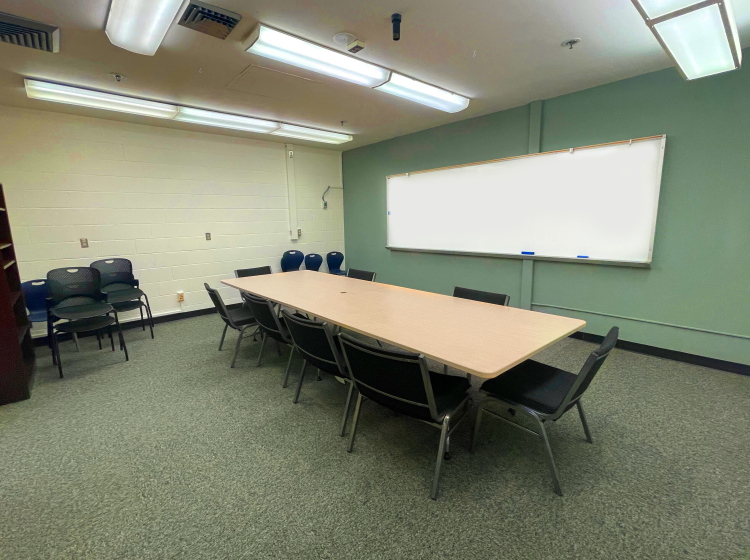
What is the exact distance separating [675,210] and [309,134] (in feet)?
13.8

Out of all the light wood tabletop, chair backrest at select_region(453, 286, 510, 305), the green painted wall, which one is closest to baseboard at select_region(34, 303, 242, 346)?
the light wood tabletop

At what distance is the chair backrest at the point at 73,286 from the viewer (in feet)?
11.2

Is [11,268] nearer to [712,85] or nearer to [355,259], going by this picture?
[355,259]

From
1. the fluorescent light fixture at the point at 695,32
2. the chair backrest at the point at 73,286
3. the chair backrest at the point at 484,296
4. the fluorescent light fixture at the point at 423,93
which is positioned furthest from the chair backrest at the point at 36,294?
the fluorescent light fixture at the point at 695,32

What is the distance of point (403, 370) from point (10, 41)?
3.28m

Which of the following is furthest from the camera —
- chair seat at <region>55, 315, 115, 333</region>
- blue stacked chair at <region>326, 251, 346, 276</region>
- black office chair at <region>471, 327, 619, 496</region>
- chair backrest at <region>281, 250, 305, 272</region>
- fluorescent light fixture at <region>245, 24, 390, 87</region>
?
blue stacked chair at <region>326, 251, 346, 276</region>

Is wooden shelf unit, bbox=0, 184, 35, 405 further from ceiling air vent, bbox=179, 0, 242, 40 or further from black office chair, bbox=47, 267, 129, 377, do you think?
ceiling air vent, bbox=179, 0, 242, 40

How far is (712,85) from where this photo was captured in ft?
8.78

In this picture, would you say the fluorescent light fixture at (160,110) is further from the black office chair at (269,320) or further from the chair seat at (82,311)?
the black office chair at (269,320)

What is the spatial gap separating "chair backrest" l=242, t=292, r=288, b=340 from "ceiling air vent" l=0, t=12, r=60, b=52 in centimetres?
210

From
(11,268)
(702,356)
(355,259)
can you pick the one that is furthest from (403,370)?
(355,259)

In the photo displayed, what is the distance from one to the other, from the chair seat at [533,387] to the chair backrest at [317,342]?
0.90 meters

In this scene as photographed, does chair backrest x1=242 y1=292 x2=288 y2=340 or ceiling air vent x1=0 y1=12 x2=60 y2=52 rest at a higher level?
ceiling air vent x1=0 y1=12 x2=60 y2=52

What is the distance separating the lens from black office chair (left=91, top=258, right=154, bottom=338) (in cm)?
377
